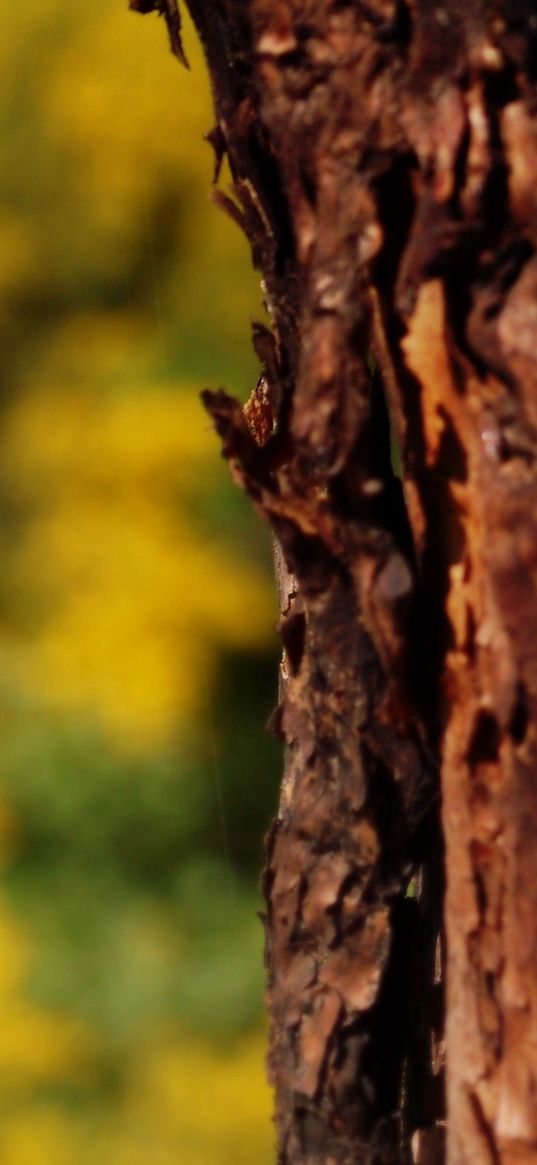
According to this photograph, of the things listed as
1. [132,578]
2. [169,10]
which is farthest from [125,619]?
[169,10]

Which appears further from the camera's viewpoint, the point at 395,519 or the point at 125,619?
the point at 125,619

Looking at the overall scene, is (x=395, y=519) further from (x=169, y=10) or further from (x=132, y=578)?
(x=132, y=578)

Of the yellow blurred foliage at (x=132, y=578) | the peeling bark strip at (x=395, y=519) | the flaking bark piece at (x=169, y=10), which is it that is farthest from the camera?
the yellow blurred foliage at (x=132, y=578)

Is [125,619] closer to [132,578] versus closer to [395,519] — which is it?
[132,578]

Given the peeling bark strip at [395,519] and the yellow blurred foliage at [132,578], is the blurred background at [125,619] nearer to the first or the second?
the yellow blurred foliage at [132,578]

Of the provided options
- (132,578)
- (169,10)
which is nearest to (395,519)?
(169,10)

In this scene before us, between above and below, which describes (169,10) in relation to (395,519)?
above

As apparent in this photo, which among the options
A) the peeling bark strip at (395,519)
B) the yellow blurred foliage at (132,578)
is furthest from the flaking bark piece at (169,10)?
the yellow blurred foliage at (132,578)
